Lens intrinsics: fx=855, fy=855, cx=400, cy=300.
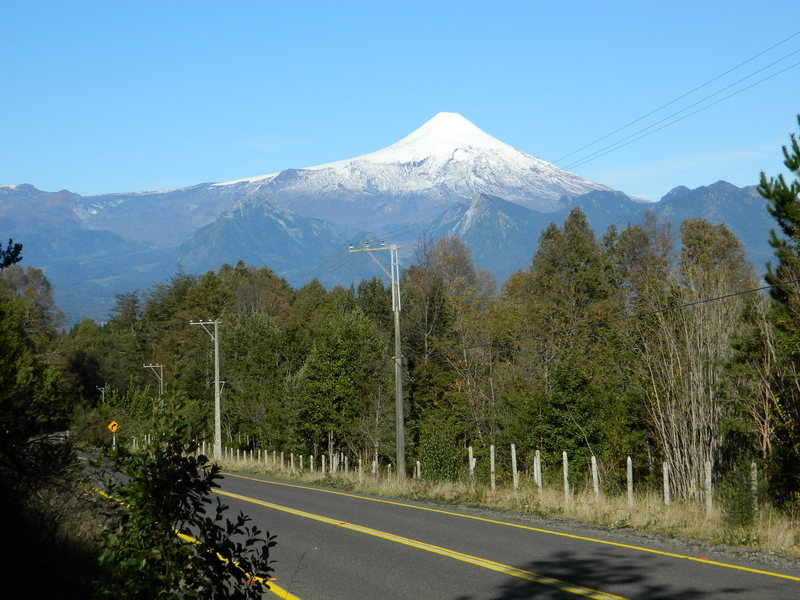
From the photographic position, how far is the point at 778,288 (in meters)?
16.9

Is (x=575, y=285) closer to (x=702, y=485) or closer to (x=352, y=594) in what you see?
(x=702, y=485)

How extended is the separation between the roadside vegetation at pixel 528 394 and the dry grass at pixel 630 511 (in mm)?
68

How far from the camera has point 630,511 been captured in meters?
16.1

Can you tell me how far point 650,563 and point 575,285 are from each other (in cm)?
6266

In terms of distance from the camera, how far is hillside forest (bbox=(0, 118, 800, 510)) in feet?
54.1

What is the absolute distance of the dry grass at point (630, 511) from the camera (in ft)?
41.7

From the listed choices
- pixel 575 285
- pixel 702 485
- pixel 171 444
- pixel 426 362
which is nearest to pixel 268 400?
pixel 426 362

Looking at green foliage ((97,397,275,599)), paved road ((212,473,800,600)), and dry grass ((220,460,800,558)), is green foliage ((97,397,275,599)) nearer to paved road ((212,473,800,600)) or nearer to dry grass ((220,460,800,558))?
paved road ((212,473,800,600))

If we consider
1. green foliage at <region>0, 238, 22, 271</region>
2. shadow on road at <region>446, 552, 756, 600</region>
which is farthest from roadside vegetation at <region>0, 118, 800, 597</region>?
shadow on road at <region>446, 552, 756, 600</region>

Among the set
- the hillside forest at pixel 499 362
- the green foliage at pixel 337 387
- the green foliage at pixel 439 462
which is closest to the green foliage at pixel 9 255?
the hillside forest at pixel 499 362

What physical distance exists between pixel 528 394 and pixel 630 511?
21210 millimetres

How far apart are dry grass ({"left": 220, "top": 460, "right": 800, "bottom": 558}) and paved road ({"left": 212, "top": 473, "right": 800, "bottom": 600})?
3.79 ft

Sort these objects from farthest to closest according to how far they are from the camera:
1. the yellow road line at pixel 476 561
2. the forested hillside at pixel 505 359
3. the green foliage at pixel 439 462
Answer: the green foliage at pixel 439 462 → the forested hillside at pixel 505 359 → the yellow road line at pixel 476 561

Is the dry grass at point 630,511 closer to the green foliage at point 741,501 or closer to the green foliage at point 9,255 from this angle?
the green foliage at point 741,501
